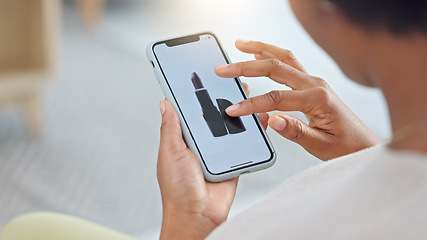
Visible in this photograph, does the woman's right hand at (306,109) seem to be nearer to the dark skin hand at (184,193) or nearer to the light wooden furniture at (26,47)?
the dark skin hand at (184,193)

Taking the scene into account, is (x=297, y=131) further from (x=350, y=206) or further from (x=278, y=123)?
(x=350, y=206)

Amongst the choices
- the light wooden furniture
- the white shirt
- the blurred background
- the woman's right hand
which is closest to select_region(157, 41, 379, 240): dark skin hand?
the woman's right hand

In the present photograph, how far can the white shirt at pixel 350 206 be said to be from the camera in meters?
0.40

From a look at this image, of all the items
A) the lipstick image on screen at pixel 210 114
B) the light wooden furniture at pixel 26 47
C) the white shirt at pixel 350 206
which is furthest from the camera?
the light wooden furniture at pixel 26 47

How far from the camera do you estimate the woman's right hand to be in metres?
0.66

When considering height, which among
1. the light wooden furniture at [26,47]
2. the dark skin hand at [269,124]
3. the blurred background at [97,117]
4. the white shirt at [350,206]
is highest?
the white shirt at [350,206]

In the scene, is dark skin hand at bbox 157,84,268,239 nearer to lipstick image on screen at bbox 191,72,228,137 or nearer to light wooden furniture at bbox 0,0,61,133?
lipstick image on screen at bbox 191,72,228,137

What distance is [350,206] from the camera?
420 millimetres

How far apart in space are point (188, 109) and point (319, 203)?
0.30 metres

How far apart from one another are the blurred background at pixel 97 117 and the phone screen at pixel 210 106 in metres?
0.56

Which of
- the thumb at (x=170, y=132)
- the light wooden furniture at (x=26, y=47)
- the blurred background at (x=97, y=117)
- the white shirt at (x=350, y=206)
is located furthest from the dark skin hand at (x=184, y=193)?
the light wooden furniture at (x=26, y=47)

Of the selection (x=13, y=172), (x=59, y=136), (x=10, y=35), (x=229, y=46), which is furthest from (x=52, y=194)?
(x=229, y=46)

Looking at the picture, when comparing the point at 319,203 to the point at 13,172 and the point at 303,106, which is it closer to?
the point at 303,106

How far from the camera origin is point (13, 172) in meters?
1.53
